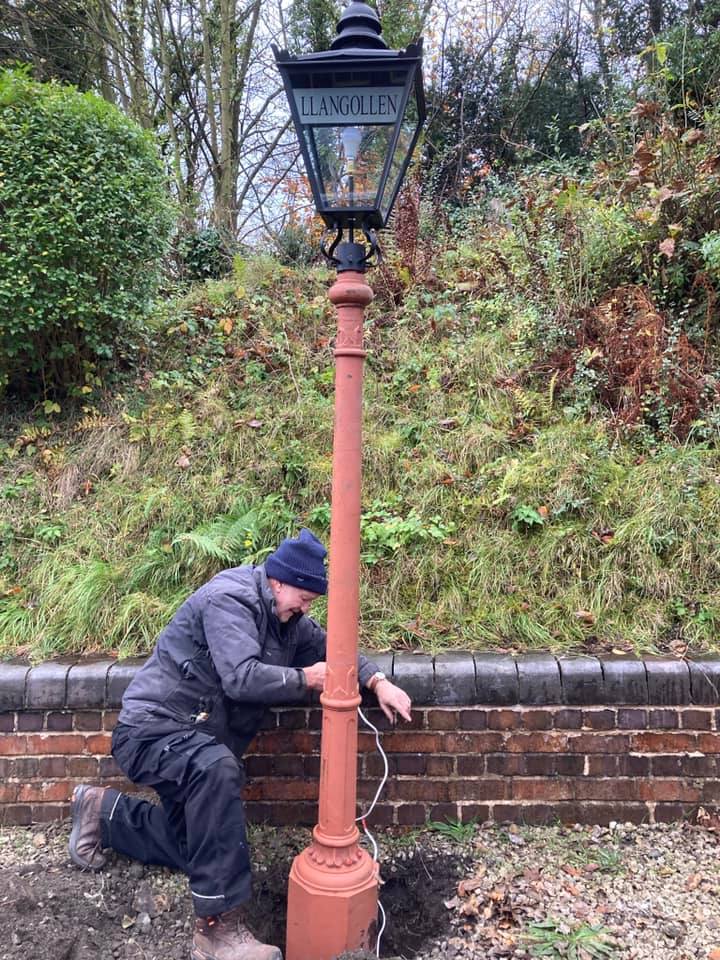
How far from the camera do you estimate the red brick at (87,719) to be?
334 cm

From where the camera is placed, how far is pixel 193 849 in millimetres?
2656

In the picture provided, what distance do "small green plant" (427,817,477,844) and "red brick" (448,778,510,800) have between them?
0.11 meters

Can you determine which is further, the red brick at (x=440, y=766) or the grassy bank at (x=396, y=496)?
the grassy bank at (x=396, y=496)

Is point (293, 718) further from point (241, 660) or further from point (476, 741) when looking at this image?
point (476, 741)

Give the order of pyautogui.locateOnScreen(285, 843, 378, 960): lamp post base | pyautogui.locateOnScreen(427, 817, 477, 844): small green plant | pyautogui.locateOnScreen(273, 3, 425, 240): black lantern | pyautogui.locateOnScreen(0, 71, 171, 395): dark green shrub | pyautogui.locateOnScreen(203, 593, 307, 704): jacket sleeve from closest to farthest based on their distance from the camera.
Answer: pyautogui.locateOnScreen(273, 3, 425, 240): black lantern
pyautogui.locateOnScreen(285, 843, 378, 960): lamp post base
pyautogui.locateOnScreen(203, 593, 307, 704): jacket sleeve
pyautogui.locateOnScreen(427, 817, 477, 844): small green plant
pyautogui.locateOnScreen(0, 71, 171, 395): dark green shrub

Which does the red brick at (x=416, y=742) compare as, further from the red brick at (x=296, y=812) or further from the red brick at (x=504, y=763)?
the red brick at (x=296, y=812)

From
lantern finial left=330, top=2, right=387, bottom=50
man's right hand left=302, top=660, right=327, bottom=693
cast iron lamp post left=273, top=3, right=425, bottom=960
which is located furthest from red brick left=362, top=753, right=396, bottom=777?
lantern finial left=330, top=2, right=387, bottom=50

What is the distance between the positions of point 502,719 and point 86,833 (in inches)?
74.4

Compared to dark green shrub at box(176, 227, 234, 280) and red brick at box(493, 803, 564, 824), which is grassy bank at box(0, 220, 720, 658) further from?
dark green shrub at box(176, 227, 234, 280)

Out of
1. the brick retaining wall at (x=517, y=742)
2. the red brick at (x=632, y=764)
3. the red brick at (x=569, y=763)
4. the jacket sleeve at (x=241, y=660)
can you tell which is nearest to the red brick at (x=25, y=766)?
the brick retaining wall at (x=517, y=742)

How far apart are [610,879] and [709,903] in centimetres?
38

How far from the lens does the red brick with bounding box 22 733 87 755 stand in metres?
3.35

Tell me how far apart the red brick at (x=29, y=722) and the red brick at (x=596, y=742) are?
2.44m

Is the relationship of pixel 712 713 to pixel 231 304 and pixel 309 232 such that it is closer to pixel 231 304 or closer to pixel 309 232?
pixel 231 304
